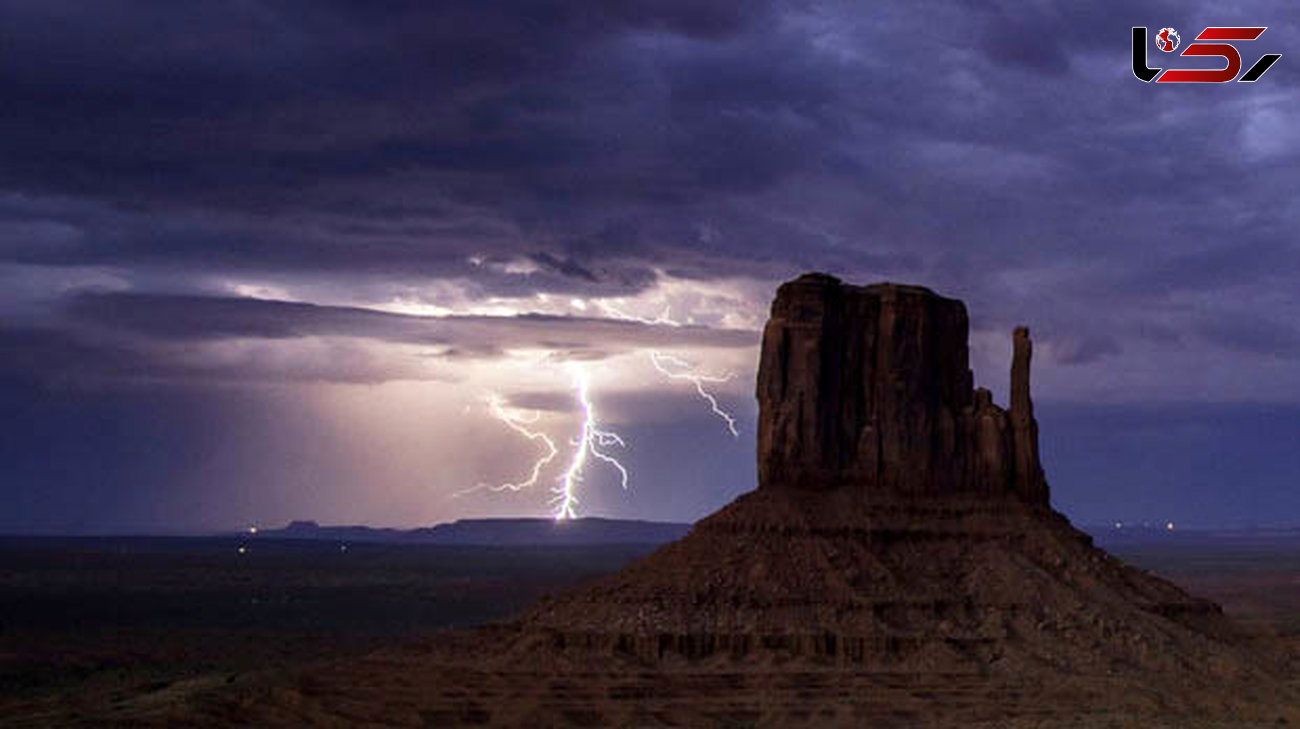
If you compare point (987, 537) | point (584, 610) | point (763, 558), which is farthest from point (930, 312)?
point (584, 610)

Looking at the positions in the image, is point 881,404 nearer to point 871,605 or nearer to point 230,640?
point 871,605

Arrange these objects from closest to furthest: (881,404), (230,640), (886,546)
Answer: (886,546) < (881,404) < (230,640)

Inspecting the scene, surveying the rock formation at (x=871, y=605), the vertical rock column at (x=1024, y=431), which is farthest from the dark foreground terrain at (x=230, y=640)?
the vertical rock column at (x=1024, y=431)

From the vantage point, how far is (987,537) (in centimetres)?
8381

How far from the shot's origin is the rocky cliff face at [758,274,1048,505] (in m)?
84.9

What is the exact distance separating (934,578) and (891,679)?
9410 mm

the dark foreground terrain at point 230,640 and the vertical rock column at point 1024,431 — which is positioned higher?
the vertical rock column at point 1024,431

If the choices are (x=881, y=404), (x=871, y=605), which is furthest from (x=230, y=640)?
(x=871, y=605)

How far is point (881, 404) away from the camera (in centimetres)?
8638

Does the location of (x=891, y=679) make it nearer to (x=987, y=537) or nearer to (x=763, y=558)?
(x=763, y=558)

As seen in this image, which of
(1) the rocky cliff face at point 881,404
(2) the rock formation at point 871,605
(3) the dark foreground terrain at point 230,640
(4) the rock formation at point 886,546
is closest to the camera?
(2) the rock formation at point 871,605

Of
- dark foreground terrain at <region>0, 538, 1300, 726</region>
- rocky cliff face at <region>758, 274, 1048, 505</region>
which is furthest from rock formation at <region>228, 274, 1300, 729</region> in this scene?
dark foreground terrain at <region>0, 538, 1300, 726</region>

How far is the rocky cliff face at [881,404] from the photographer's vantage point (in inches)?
3342

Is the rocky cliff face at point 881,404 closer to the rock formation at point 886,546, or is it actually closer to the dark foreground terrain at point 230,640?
the rock formation at point 886,546
